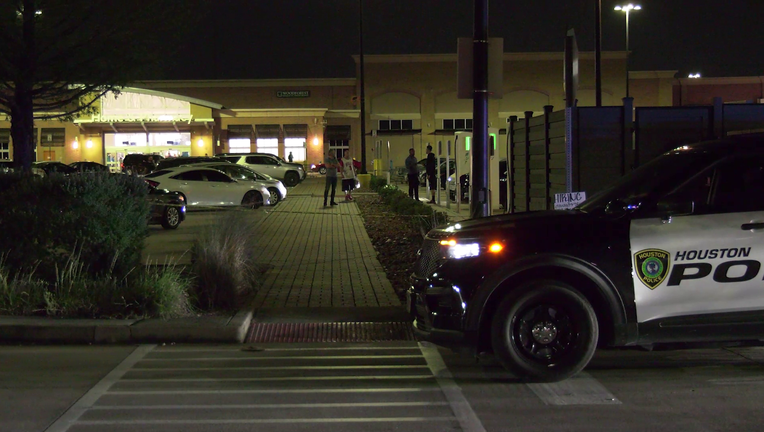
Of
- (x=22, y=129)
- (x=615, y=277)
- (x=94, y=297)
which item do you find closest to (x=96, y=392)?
(x=94, y=297)

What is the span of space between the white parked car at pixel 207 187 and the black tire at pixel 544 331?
57.4ft

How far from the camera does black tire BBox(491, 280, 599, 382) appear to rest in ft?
20.9

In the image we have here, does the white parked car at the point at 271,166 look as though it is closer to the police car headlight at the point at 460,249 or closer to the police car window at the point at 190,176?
the police car window at the point at 190,176

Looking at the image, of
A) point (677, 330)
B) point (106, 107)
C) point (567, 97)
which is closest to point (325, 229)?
point (567, 97)

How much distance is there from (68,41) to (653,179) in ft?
53.9

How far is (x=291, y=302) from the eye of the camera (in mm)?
9883

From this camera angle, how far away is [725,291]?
20.8 feet

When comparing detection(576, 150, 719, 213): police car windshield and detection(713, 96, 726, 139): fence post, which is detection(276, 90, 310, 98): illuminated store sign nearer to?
detection(713, 96, 726, 139): fence post

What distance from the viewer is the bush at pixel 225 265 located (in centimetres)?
937

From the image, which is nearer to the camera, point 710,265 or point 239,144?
point 710,265

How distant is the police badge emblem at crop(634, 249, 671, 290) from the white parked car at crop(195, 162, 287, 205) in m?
20.2

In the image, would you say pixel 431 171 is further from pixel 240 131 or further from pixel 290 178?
pixel 240 131

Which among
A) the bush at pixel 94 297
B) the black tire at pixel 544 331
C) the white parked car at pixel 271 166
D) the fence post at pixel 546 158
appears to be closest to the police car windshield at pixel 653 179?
the black tire at pixel 544 331

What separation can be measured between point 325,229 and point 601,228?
40.3ft
